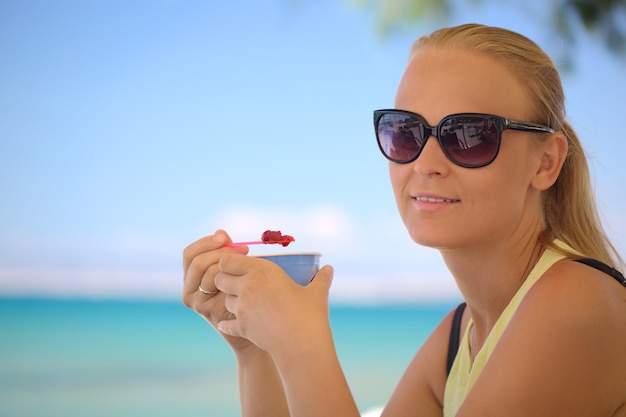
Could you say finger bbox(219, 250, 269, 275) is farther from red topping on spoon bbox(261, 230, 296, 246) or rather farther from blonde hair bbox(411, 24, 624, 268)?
blonde hair bbox(411, 24, 624, 268)

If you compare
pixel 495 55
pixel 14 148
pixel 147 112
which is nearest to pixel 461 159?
pixel 495 55

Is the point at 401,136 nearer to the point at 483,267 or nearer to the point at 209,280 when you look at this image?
the point at 483,267

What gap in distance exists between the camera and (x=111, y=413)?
9.55 metres

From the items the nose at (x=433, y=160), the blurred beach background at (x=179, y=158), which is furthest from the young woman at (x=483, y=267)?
the blurred beach background at (x=179, y=158)

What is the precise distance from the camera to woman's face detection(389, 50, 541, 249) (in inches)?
73.6

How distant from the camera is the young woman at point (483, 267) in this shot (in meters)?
1.62

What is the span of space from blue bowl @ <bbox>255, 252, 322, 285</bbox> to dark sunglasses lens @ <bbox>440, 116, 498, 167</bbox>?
445 mm

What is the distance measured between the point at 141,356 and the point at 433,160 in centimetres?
1274

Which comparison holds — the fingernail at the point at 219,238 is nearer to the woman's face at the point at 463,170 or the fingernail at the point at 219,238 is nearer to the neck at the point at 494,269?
the woman's face at the point at 463,170

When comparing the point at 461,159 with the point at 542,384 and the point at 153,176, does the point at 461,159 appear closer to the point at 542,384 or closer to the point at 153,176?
the point at 542,384

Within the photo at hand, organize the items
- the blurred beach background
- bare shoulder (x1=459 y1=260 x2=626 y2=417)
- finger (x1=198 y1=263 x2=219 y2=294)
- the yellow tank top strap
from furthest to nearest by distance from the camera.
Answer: the blurred beach background < the yellow tank top strap < finger (x1=198 y1=263 x2=219 y2=294) < bare shoulder (x1=459 y1=260 x2=626 y2=417)

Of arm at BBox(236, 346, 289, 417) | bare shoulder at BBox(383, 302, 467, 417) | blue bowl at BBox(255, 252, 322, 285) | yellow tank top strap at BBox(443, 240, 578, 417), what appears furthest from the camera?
bare shoulder at BBox(383, 302, 467, 417)

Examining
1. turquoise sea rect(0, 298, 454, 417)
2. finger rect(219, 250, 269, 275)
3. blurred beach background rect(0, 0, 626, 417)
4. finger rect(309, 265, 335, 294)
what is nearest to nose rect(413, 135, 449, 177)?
finger rect(309, 265, 335, 294)

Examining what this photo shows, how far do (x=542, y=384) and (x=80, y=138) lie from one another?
64.9ft
